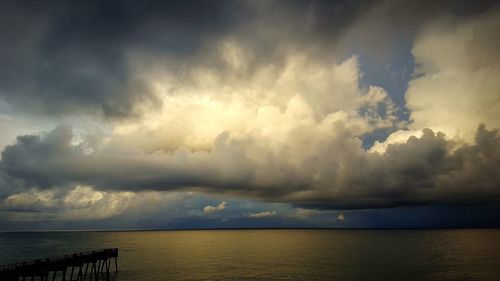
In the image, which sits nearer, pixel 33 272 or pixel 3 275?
pixel 3 275

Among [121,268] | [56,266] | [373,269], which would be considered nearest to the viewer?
[56,266]

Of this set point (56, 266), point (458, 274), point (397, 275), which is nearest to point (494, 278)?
point (458, 274)

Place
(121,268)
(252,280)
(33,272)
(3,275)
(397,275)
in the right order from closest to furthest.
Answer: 1. (3,275)
2. (33,272)
3. (252,280)
4. (397,275)
5. (121,268)

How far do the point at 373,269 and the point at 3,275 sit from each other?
7644cm

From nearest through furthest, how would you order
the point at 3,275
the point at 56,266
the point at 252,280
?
the point at 3,275 < the point at 56,266 < the point at 252,280

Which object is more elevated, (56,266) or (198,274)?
(56,266)

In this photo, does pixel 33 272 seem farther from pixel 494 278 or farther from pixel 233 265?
pixel 494 278

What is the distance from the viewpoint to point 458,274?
8475 cm

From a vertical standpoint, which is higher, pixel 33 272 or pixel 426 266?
pixel 33 272

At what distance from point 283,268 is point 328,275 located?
15588 mm

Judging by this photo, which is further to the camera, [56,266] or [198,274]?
[198,274]

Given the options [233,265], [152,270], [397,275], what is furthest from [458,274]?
[152,270]

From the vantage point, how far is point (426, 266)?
326 ft

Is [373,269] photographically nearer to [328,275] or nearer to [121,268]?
[328,275]
